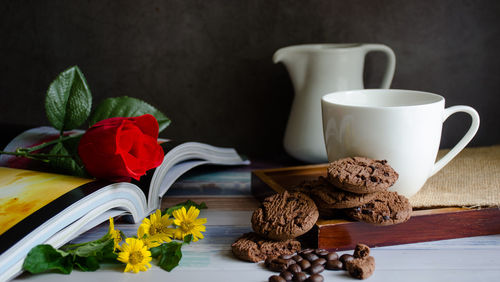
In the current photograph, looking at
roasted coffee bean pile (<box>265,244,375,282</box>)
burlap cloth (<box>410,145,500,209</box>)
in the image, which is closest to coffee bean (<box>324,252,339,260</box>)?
roasted coffee bean pile (<box>265,244,375,282</box>)

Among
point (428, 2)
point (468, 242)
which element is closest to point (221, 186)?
point (468, 242)

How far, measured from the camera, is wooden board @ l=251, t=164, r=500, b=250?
649 mm

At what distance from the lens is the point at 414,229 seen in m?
0.67

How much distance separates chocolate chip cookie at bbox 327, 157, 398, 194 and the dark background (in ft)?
1.59

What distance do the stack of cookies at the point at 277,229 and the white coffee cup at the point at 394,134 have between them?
0.40 feet

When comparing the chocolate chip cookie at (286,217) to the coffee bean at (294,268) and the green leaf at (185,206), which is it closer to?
the coffee bean at (294,268)

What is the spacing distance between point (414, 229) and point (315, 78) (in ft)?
1.29

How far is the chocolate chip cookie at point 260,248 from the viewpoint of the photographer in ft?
2.05

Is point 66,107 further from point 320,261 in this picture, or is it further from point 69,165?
point 320,261

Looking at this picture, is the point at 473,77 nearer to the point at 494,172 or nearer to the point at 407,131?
the point at 494,172

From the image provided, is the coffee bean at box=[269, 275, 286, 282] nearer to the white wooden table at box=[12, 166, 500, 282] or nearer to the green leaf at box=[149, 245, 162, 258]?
the white wooden table at box=[12, 166, 500, 282]

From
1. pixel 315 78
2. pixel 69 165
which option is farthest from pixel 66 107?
pixel 315 78

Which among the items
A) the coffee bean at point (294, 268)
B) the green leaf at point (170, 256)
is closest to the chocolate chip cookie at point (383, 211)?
the coffee bean at point (294, 268)

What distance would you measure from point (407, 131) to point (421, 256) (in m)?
0.17
